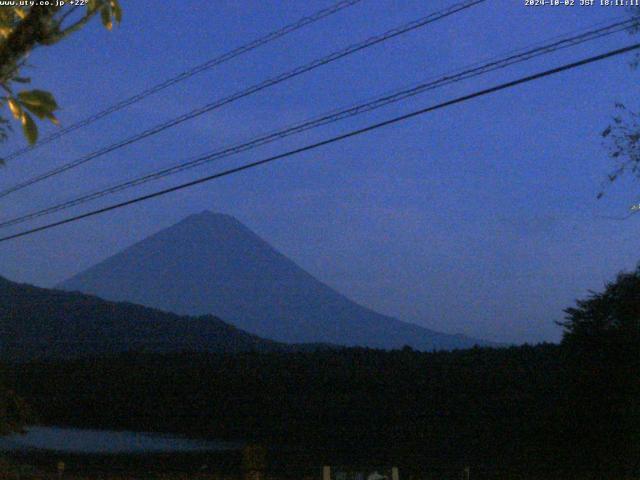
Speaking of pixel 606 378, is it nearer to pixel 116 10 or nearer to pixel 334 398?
pixel 116 10

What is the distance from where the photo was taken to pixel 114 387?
48.8m

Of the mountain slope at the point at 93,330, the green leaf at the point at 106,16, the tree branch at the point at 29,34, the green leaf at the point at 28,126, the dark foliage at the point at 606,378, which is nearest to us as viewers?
the green leaf at the point at 28,126

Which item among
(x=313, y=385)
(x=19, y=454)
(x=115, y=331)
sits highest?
(x=115, y=331)

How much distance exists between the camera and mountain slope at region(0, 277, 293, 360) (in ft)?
242

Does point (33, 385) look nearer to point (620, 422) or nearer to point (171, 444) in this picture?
point (171, 444)

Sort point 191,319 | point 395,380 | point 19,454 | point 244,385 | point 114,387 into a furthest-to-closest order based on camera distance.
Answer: point 191,319
point 114,387
point 244,385
point 395,380
point 19,454

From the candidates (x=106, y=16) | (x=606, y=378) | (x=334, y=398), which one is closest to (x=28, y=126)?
(x=106, y=16)

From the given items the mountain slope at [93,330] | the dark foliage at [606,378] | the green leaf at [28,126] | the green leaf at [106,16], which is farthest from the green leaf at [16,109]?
the mountain slope at [93,330]

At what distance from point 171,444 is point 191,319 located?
52.1 metres

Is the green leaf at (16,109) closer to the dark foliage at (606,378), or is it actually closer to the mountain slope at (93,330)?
the dark foliage at (606,378)

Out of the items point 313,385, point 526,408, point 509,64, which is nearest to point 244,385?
point 313,385

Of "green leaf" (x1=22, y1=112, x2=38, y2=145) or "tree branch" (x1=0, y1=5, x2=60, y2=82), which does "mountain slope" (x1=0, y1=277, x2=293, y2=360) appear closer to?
"tree branch" (x1=0, y1=5, x2=60, y2=82)

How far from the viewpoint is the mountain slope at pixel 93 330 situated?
73.8 meters

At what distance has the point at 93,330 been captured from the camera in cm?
7894
